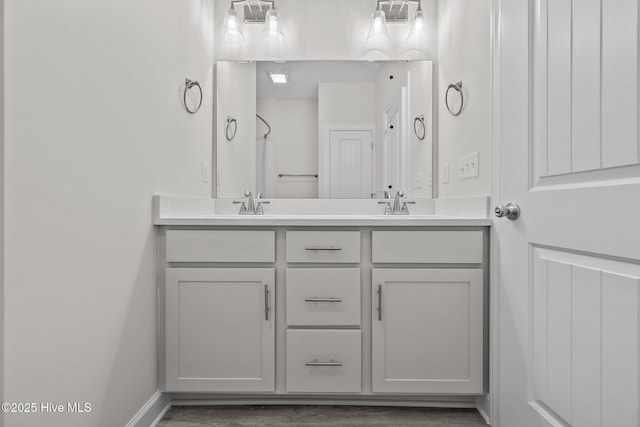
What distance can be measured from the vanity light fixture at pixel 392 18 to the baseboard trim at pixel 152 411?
2.06 metres

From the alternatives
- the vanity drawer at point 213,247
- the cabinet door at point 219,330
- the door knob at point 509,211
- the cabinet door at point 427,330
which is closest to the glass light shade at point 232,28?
the vanity drawer at point 213,247

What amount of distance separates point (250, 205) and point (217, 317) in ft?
2.50

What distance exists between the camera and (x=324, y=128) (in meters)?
2.14

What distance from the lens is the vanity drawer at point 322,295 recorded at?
1521 millimetres

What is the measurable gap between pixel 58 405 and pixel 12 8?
3.08 feet

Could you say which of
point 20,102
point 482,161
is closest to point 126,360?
point 20,102

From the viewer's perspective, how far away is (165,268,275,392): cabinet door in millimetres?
1512

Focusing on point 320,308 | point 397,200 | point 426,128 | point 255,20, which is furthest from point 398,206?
point 255,20

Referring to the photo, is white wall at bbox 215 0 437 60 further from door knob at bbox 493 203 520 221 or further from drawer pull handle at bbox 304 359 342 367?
drawer pull handle at bbox 304 359 342 367

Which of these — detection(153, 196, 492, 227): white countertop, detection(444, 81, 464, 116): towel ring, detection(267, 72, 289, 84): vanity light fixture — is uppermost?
detection(267, 72, 289, 84): vanity light fixture

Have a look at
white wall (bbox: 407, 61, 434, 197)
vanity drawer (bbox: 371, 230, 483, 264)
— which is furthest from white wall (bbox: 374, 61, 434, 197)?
vanity drawer (bbox: 371, 230, 483, 264)

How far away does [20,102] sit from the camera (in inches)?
32.8

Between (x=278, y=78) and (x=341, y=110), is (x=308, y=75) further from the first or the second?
(x=341, y=110)

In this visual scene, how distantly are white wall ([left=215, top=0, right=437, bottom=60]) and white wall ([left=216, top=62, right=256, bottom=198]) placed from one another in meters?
0.11
